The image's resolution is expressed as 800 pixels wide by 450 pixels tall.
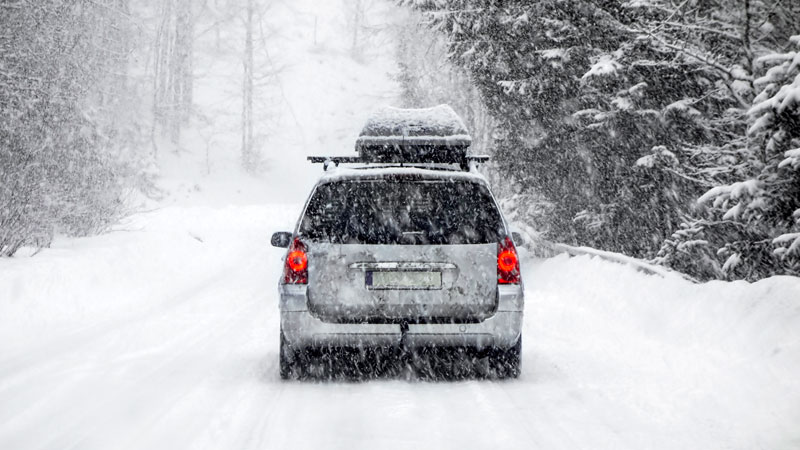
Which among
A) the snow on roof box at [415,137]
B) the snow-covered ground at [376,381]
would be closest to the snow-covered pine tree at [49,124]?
the snow-covered ground at [376,381]

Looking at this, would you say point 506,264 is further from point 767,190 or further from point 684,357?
point 767,190

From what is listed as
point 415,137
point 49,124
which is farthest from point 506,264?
point 49,124

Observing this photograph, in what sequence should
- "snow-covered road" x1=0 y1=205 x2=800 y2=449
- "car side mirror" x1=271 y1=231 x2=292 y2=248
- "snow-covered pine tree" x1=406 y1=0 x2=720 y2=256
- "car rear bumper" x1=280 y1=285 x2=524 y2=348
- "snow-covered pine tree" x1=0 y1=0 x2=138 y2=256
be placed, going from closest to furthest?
"snow-covered road" x1=0 y1=205 x2=800 y2=449, "car rear bumper" x1=280 y1=285 x2=524 y2=348, "car side mirror" x1=271 y1=231 x2=292 y2=248, "snow-covered pine tree" x1=0 y1=0 x2=138 y2=256, "snow-covered pine tree" x1=406 y1=0 x2=720 y2=256

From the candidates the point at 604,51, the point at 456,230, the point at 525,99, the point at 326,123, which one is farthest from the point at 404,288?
the point at 326,123

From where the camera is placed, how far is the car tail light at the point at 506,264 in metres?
5.98

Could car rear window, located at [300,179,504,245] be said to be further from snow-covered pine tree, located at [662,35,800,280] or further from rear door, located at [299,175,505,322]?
snow-covered pine tree, located at [662,35,800,280]

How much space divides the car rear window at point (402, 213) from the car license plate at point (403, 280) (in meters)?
0.25

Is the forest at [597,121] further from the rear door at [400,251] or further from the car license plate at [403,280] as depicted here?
the car license plate at [403,280]

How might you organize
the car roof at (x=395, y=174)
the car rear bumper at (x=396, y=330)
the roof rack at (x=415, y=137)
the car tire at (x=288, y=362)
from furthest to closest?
1. the roof rack at (x=415, y=137)
2. the car tire at (x=288, y=362)
3. the car roof at (x=395, y=174)
4. the car rear bumper at (x=396, y=330)

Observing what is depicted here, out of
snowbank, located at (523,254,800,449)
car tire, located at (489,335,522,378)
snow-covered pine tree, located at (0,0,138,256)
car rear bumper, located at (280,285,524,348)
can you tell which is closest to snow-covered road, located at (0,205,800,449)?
snowbank, located at (523,254,800,449)

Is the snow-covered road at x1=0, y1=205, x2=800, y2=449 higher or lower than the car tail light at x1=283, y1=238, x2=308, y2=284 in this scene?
lower

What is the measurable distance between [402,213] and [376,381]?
Answer: 4.72 feet

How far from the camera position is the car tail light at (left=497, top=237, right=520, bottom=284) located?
19.6 feet

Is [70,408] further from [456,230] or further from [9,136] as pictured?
[9,136]
